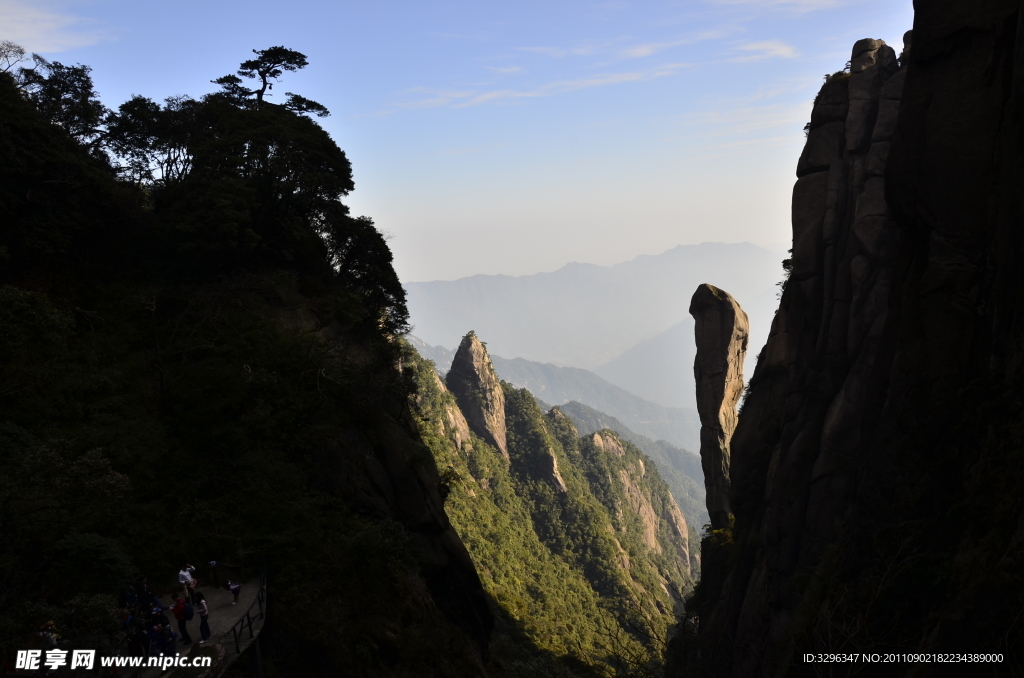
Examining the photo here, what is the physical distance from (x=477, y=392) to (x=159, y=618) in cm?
9432

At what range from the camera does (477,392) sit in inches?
4240

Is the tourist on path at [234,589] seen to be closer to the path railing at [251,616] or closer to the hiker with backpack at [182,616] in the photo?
the path railing at [251,616]

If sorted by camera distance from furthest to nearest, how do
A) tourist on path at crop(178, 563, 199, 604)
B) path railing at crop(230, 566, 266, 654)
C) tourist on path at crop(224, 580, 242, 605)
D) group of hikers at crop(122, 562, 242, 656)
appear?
tourist on path at crop(224, 580, 242, 605) < tourist on path at crop(178, 563, 199, 604) < path railing at crop(230, 566, 266, 654) < group of hikers at crop(122, 562, 242, 656)

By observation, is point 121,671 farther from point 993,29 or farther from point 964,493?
point 993,29

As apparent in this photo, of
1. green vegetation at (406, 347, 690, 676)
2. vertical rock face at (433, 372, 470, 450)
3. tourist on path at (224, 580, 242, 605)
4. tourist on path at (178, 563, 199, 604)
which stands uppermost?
tourist on path at (178, 563, 199, 604)

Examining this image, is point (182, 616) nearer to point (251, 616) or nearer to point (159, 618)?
point (159, 618)

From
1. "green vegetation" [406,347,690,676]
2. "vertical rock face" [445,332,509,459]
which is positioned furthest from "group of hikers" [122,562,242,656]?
"vertical rock face" [445,332,509,459]

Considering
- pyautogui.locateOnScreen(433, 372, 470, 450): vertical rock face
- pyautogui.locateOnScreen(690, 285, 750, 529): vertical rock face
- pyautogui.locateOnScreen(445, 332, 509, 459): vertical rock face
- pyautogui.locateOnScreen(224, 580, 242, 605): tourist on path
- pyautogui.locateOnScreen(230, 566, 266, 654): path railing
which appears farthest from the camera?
pyautogui.locateOnScreen(445, 332, 509, 459): vertical rock face

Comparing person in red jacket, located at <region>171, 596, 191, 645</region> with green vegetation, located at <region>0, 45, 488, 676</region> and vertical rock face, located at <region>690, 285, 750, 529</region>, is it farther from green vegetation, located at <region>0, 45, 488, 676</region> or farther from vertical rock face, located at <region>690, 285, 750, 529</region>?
vertical rock face, located at <region>690, 285, 750, 529</region>

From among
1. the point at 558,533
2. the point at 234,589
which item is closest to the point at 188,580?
the point at 234,589

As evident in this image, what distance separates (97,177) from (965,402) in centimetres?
3322

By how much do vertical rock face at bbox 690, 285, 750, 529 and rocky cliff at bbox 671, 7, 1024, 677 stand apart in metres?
12.6

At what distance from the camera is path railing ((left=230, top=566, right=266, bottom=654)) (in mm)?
13938

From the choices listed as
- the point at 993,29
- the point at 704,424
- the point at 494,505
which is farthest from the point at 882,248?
the point at 494,505
